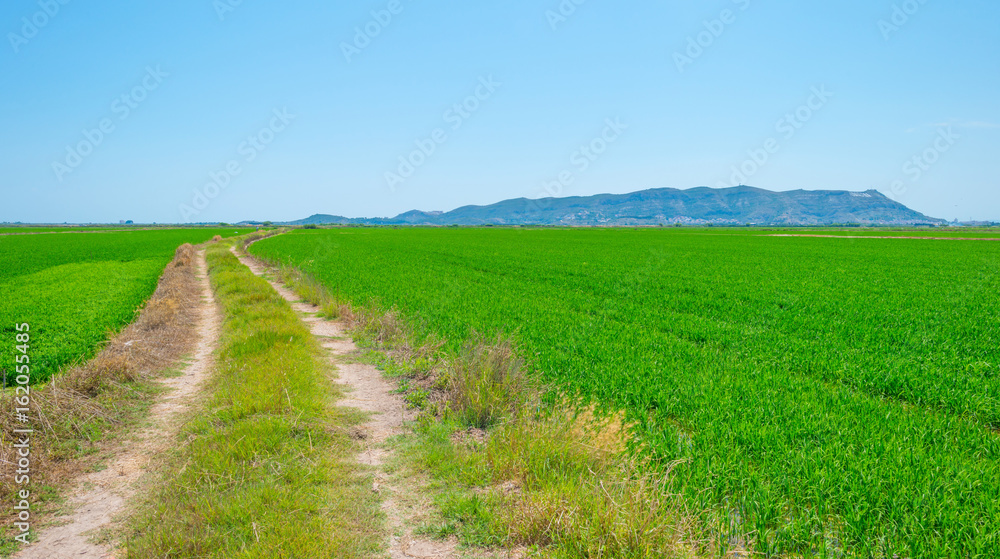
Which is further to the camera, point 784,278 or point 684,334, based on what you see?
point 784,278

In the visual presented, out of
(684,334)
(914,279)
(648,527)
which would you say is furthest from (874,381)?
(914,279)

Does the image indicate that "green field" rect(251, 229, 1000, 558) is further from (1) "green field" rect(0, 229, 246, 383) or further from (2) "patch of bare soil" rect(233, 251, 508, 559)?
(1) "green field" rect(0, 229, 246, 383)

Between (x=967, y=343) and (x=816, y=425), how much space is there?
7.85 metres

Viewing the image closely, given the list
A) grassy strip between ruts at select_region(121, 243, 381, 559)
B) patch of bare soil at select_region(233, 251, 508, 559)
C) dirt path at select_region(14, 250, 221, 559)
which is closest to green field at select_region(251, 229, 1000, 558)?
patch of bare soil at select_region(233, 251, 508, 559)

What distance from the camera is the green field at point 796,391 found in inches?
162

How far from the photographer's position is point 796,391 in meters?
7.27

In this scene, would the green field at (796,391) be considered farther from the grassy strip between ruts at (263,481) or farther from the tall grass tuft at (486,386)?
the grassy strip between ruts at (263,481)

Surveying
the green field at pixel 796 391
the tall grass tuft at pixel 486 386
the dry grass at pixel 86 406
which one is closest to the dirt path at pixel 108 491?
the dry grass at pixel 86 406

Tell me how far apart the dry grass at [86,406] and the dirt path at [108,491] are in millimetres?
283

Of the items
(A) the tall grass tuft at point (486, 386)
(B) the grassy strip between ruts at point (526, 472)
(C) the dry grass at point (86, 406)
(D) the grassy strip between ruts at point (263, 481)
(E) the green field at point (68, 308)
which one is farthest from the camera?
(E) the green field at point (68, 308)

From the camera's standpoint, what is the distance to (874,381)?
7.91 meters

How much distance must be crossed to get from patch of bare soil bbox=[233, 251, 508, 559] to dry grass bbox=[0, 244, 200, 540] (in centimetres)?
312

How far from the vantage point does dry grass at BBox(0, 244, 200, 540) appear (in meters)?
5.27

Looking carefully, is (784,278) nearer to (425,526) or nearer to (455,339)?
(455,339)
